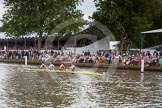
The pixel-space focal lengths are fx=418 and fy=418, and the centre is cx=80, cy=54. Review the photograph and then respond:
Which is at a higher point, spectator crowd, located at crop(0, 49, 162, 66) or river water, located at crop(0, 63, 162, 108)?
spectator crowd, located at crop(0, 49, 162, 66)

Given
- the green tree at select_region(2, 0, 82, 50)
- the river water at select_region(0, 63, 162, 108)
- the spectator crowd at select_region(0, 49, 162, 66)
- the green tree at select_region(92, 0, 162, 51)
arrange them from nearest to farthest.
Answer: the river water at select_region(0, 63, 162, 108) → the spectator crowd at select_region(0, 49, 162, 66) → the green tree at select_region(92, 0, 162, 51) → the green tree at select_region(2, 0, 82, 50)

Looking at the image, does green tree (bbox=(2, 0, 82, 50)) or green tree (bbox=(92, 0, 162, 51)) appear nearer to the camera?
green tree (bbox=(92, 0, 162, 51))

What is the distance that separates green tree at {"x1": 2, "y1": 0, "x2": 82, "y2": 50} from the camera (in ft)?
196

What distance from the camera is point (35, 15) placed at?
60500mm

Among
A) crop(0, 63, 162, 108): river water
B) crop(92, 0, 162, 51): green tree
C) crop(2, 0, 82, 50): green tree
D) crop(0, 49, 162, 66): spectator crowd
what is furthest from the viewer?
crop(2, 0, 82, 50): green tree

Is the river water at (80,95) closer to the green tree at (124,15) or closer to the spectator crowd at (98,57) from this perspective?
the spectator crowd at (98,57)

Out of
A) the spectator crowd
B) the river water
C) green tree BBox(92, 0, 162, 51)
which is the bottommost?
the river water

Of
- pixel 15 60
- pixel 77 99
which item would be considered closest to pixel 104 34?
pixel 15 60

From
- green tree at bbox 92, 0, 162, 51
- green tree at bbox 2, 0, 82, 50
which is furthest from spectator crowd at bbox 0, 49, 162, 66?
green tree at bbox 92, 0, 162, 51

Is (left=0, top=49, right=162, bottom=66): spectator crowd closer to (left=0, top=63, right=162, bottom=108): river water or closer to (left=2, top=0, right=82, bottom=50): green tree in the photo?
(left=2, top=0, right=82, bottom=50): green tree

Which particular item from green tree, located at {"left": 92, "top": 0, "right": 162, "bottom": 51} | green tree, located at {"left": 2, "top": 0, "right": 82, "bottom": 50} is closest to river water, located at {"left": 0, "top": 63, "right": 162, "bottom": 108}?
green tree, located at {"left": 92, "top": 0, "right": 162, "bottom": 51}

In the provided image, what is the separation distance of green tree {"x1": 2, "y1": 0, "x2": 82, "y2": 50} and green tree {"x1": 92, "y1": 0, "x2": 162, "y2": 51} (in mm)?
5064

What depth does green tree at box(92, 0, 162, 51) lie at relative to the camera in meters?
56.2

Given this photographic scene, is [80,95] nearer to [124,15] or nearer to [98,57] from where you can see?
[98,57]
